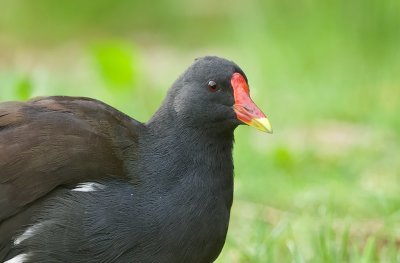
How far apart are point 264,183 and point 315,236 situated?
4.74 feet

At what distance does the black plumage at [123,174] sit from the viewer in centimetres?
350

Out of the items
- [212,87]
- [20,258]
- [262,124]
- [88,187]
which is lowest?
[20,258]

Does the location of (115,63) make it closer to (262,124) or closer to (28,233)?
(262,124)

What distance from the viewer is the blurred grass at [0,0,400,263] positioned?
461 centimetres

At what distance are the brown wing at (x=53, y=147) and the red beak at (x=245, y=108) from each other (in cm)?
46

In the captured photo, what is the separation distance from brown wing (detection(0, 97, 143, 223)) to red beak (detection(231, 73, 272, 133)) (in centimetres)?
46

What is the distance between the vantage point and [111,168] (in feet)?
11.8

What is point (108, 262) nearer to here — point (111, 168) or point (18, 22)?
point (111, 168)

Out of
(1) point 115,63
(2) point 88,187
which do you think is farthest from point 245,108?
(1) point 115,63

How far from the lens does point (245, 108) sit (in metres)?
3.82

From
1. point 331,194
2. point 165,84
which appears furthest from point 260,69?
point 331,194

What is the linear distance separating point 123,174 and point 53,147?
0.30 metres

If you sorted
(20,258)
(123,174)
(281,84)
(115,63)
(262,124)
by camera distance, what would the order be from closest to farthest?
(20,258) → (123,174) → (262,124) → (115,63) → (281,84)

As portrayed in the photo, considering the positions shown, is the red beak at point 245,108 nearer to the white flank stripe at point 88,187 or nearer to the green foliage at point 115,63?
the white flank stripe at point 88,187
